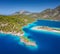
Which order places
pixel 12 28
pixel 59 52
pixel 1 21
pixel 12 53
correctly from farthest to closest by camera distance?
pixel 1 21 → pixel 12 28 → pixel 59 52 → pixel 12 53

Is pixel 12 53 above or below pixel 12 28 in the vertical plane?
below

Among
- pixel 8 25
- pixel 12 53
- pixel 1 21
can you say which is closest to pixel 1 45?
pixel 12 53

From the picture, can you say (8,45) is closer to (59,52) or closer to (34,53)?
(34,53)

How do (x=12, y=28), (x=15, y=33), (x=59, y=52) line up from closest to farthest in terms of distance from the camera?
(x=59, y=52)
(x=15, y=33)
(x=12, y=28)

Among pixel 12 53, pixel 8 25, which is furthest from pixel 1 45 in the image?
pixel 8 25

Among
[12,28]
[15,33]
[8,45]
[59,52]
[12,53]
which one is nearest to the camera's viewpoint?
[12,53]

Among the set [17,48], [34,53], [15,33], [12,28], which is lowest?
[34,53]

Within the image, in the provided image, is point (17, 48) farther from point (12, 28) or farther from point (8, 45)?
point (12, 28)

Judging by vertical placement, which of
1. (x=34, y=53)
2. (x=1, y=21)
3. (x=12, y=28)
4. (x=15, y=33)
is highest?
(x=1, y=21)

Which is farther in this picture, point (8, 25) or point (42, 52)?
point (8, 25)
